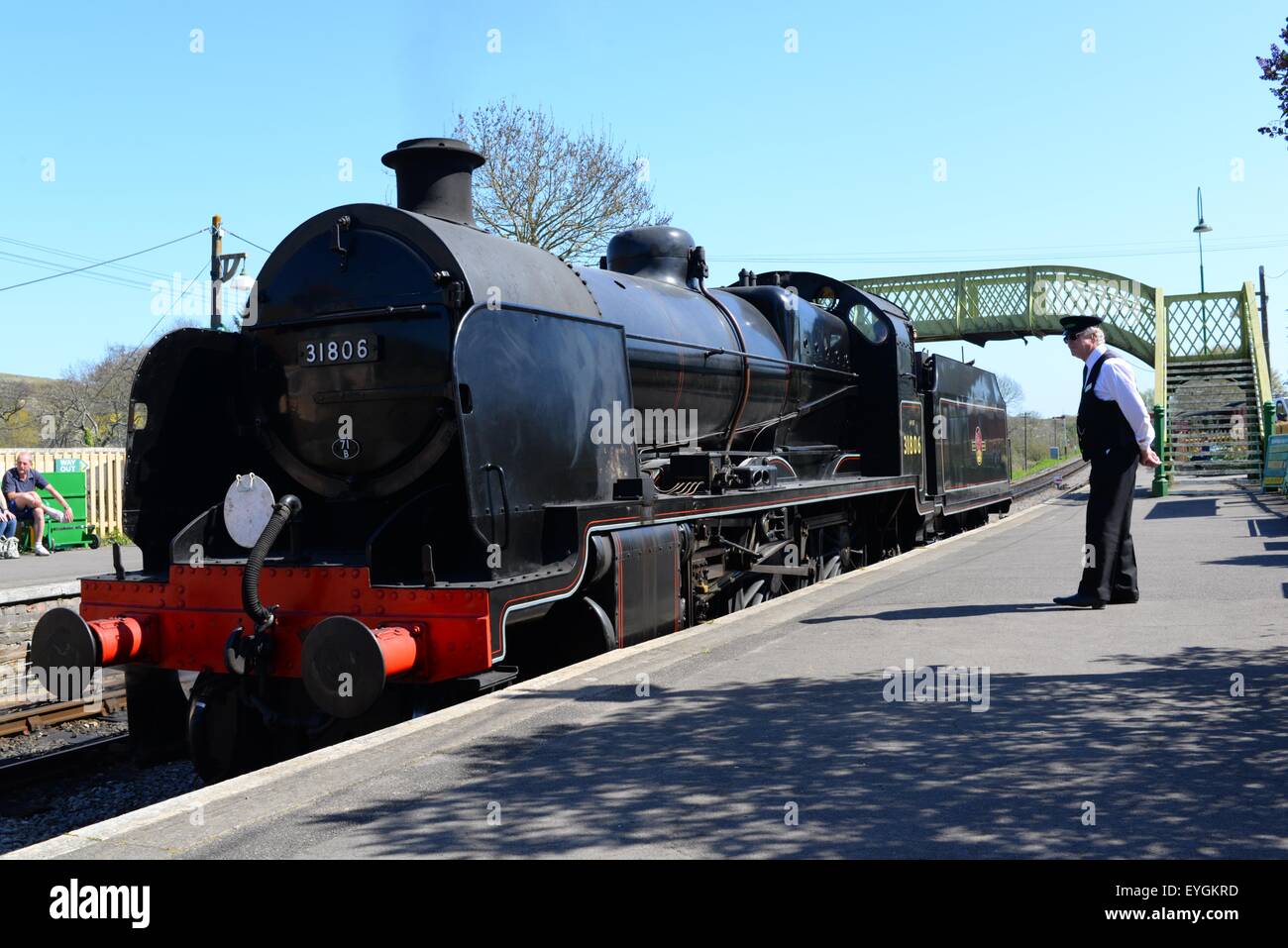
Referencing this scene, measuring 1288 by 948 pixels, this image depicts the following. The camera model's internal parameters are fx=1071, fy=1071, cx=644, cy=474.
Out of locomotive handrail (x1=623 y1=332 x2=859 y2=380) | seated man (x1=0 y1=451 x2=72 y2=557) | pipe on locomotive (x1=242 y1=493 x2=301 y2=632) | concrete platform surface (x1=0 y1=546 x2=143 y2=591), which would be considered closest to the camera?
pipe on locomotive (x1=242 y1=493 x2=301 y2=632)

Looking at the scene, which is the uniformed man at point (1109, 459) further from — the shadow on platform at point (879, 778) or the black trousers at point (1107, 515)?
the shadow on platform at point (879, 778)

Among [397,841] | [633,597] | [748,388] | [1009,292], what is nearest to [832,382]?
[748,388]

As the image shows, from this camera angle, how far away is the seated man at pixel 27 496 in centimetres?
1581

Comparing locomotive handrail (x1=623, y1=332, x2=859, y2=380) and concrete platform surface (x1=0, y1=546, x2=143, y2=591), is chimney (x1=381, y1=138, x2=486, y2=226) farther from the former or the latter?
concrete platform surface (x1=0, y1=546, x2=143, y2=591)

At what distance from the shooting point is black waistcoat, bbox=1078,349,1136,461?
700 cm

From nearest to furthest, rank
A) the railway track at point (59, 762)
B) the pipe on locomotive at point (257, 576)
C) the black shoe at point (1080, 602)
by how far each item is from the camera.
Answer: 1. the pipe on locomotive at point (257, 576)
2. the railway track at point (59, 762)
3. the black shoe at point (1080, 602)

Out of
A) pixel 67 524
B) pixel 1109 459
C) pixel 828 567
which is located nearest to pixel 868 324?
pixel 828 567

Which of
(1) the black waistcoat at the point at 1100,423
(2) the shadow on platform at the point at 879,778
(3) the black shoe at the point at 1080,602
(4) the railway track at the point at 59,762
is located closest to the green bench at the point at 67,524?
(4) the railway track at the point at 59,762

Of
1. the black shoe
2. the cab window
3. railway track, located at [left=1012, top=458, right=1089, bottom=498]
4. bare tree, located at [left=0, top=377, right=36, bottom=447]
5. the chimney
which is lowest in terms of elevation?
the black shoe

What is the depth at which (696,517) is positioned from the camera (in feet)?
23.3

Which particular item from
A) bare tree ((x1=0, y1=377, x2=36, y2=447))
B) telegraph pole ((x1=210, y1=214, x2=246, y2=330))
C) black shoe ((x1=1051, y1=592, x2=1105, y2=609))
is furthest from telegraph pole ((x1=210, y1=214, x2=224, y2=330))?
bare tree ((x1=0, y1=377, x2=36, y2=447))

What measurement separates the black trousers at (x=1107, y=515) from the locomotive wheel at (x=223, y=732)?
5.20 m

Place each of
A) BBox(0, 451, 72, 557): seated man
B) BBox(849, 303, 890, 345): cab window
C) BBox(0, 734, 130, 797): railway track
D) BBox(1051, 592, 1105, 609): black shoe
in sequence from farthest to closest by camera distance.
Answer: BBox(0, 451, 72, 557): seated man < BBox(849, 303, 890, 345): cab window < BBox(1051, 592, 1105, 609): black shoe < BBox(0, 734, 130, 797): railway track

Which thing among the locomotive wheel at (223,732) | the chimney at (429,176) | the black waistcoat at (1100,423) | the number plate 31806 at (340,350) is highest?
the chimney at (429,176)
